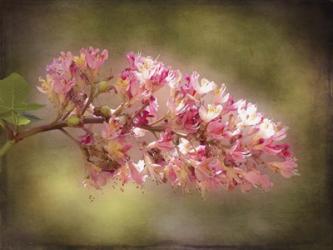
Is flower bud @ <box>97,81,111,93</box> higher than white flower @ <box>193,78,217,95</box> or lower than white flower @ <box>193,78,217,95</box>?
lower

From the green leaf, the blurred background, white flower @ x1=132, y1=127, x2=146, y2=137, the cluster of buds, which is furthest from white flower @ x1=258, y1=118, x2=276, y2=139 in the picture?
the blurred background

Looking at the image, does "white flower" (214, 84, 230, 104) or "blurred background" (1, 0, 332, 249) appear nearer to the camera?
"white flower" (214, 84, 230, 104)

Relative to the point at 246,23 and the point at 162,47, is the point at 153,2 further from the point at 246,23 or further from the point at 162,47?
the point at 246,23

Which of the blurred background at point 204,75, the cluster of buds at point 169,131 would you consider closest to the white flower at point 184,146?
the cluster of buds at point 169,131

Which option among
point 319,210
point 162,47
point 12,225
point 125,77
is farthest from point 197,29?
point 125,77

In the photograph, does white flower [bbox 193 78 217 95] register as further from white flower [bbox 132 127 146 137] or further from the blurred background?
the blurred background

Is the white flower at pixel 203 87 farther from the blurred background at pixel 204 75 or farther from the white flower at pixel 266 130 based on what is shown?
the blurred background at pixel 204 75
